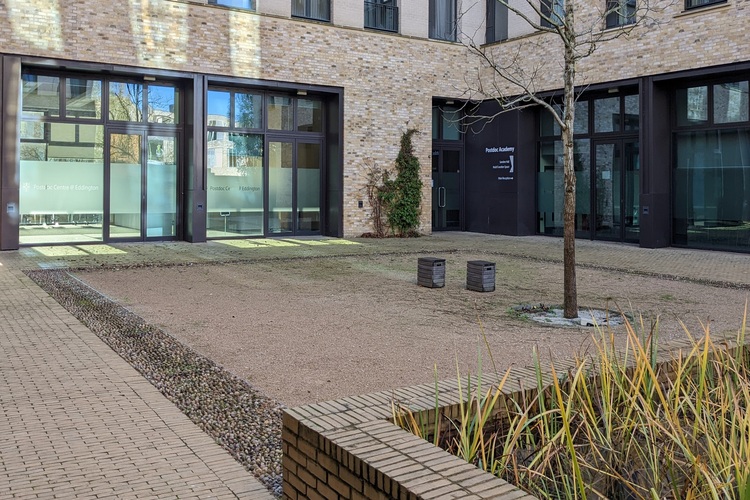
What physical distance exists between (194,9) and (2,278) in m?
8.57

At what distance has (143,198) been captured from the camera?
57.2 feet

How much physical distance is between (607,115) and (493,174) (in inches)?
156

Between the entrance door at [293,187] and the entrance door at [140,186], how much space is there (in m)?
2.50

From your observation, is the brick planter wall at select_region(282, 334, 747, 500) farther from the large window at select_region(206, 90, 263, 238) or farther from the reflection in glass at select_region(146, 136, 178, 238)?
the large window at select_region(206, 90, 263, 238)

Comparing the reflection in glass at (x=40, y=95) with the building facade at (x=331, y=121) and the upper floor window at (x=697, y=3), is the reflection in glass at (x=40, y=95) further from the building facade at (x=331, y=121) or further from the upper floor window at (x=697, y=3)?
the upper floor window at (x=697, y=3)

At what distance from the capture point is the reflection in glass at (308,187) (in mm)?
19766

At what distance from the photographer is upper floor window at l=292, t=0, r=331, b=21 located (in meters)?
19.0

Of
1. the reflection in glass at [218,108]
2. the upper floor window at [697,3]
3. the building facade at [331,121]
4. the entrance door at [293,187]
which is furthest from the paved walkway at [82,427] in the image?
the upper floor window at [697,3]

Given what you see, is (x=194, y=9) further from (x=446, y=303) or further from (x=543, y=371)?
(x=543, y=371)

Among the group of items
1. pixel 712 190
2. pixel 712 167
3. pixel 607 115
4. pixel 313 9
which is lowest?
pixel 712 190

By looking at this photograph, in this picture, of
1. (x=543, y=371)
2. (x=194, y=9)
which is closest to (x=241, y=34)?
(x=194, y=9)

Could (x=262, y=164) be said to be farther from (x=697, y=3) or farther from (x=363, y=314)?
(x=363, y=314)

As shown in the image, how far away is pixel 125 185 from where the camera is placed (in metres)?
17.2

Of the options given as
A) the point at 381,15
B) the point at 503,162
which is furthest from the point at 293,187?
the point at 503,162
